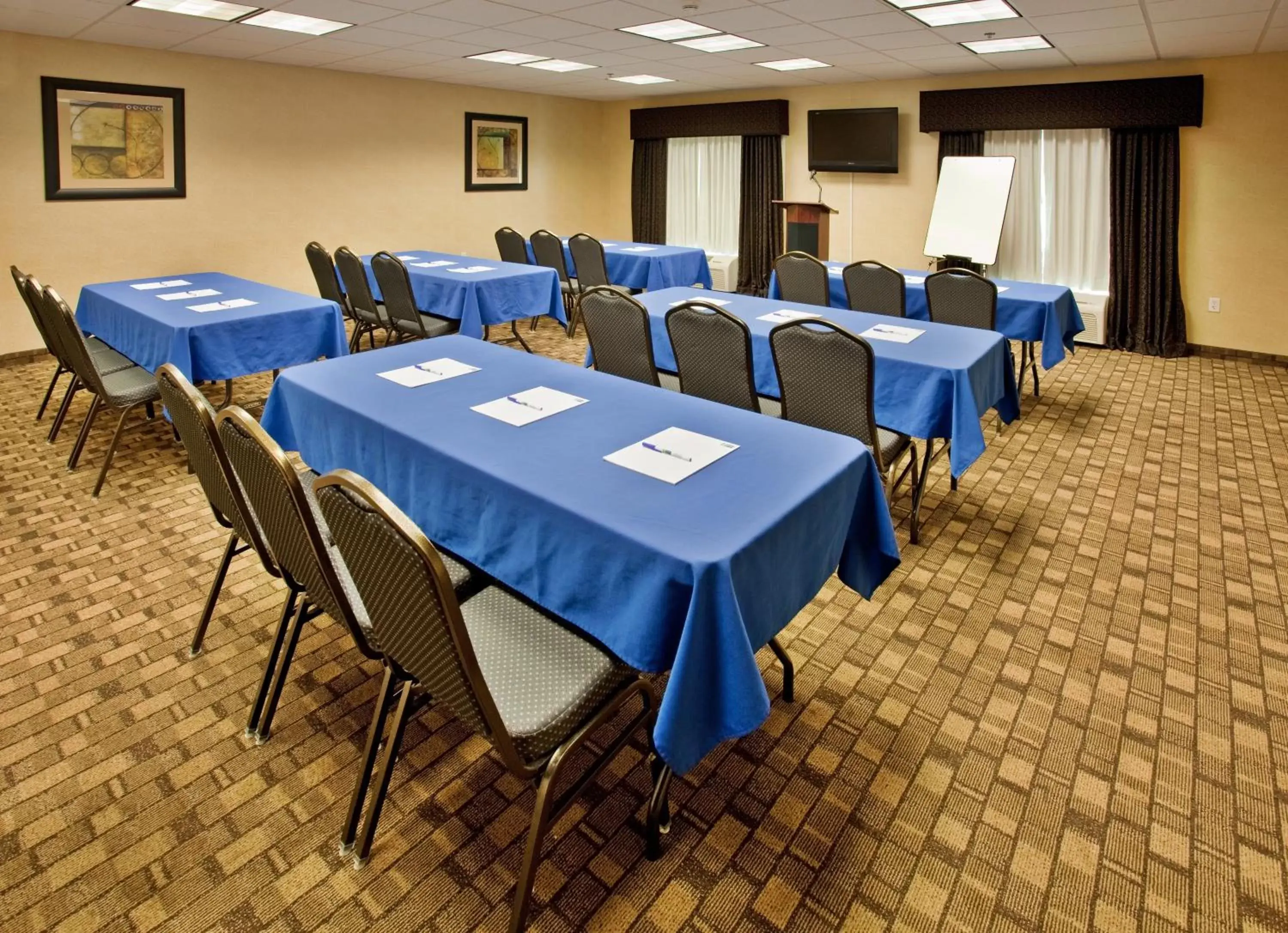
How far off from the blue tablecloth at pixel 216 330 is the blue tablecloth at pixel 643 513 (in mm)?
1648

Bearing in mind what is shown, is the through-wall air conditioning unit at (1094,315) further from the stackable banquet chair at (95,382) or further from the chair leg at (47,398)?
the chair leg at (47,398)

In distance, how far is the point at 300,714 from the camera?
2295 millimetres

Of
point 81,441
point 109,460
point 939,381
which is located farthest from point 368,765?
point 81,441

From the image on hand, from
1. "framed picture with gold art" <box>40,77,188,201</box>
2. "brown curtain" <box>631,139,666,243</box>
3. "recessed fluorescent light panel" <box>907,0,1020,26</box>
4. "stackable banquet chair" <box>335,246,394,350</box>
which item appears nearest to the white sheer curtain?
"brown curtain" <box>631,139,666,243</box>

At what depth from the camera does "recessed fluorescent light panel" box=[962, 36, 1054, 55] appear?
5.75 meters

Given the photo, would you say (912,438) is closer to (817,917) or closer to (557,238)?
(817,917)

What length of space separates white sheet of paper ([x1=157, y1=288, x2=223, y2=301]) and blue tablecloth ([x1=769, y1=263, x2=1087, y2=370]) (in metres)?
4.10

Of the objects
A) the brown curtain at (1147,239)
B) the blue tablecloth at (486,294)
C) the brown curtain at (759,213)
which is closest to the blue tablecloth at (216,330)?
the blue tablecloth at (486,294)

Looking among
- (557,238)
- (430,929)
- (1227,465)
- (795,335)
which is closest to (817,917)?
(430,929)

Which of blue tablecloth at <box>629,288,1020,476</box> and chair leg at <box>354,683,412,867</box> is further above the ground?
blue tablecloth at <box>629,288,1020,476</box>

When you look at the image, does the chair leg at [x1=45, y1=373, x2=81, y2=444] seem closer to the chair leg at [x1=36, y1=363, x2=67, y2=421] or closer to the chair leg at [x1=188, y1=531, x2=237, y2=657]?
the chair leg at [x1=36, y1=363, x2=67, y2=421]

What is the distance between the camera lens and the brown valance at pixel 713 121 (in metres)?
8.88

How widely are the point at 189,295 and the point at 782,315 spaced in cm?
366

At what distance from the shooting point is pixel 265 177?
7.35 meters
